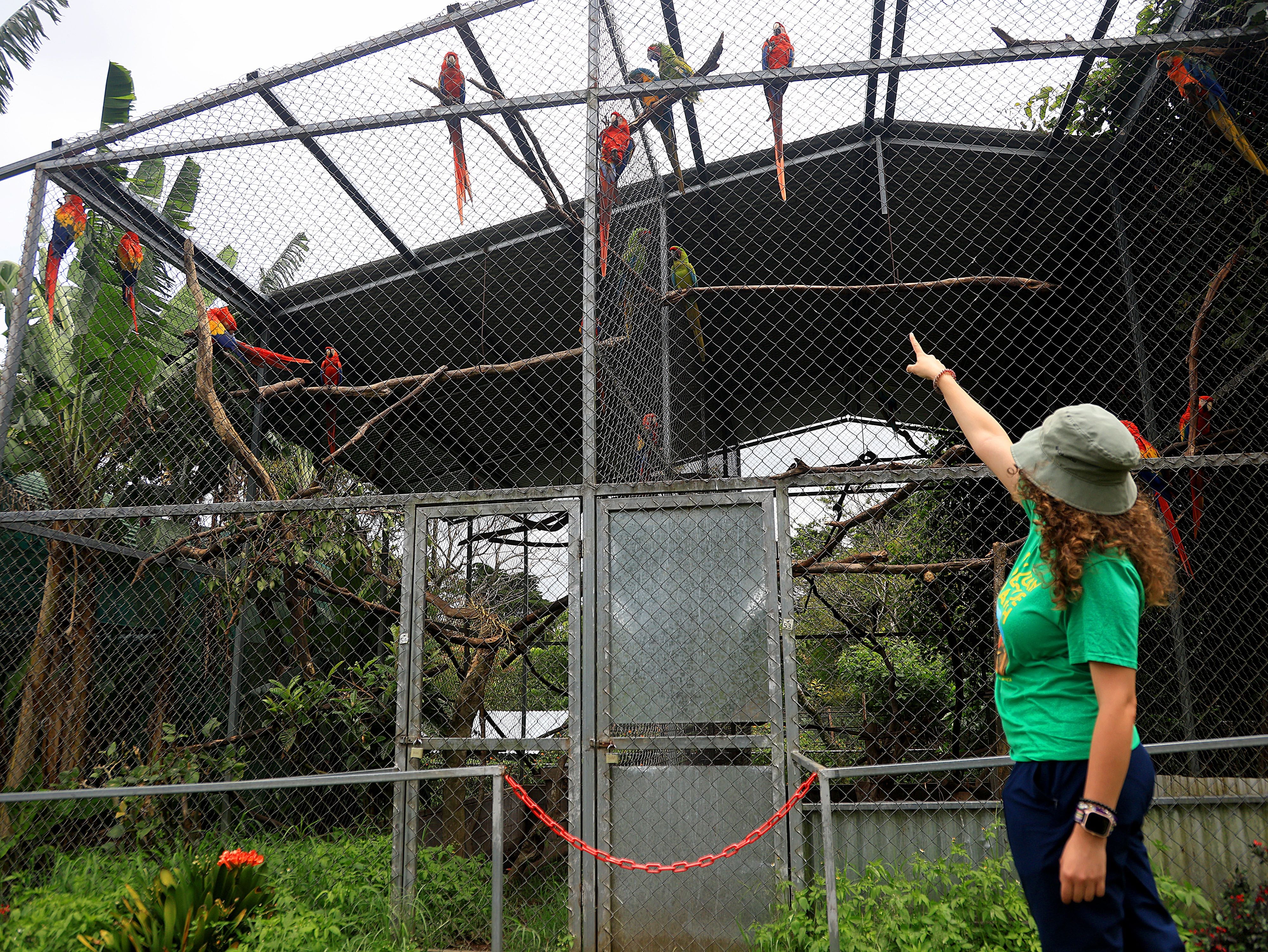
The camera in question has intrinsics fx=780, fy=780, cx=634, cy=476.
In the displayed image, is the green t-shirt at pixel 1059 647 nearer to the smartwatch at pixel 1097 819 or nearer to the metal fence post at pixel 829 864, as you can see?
the smartwatch at pixel 1097 819

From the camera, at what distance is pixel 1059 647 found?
1300mm

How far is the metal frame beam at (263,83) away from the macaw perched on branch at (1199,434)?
3704 millimetres

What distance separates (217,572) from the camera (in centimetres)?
534

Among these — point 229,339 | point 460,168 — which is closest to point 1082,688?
point 460,168

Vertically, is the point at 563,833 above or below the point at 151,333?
below

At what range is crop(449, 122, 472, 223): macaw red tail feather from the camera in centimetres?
385

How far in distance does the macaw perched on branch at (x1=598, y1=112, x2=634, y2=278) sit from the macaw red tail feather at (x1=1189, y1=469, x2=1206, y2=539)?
295cm

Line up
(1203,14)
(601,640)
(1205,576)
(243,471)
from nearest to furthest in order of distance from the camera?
(601,640), (1203,14), (1205,576), (243,471)

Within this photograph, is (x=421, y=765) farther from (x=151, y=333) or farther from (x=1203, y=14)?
(x=1203, y=14)

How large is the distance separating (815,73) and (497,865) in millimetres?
3175

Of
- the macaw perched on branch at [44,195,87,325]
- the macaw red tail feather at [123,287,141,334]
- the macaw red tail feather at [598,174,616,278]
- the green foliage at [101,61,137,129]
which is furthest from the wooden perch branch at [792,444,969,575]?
the green foliage at [101,61,137,129]

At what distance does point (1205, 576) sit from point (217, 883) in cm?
514

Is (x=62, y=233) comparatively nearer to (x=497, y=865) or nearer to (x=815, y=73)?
(x=815, y=73)

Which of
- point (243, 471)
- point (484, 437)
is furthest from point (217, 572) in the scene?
point (484, 437)
